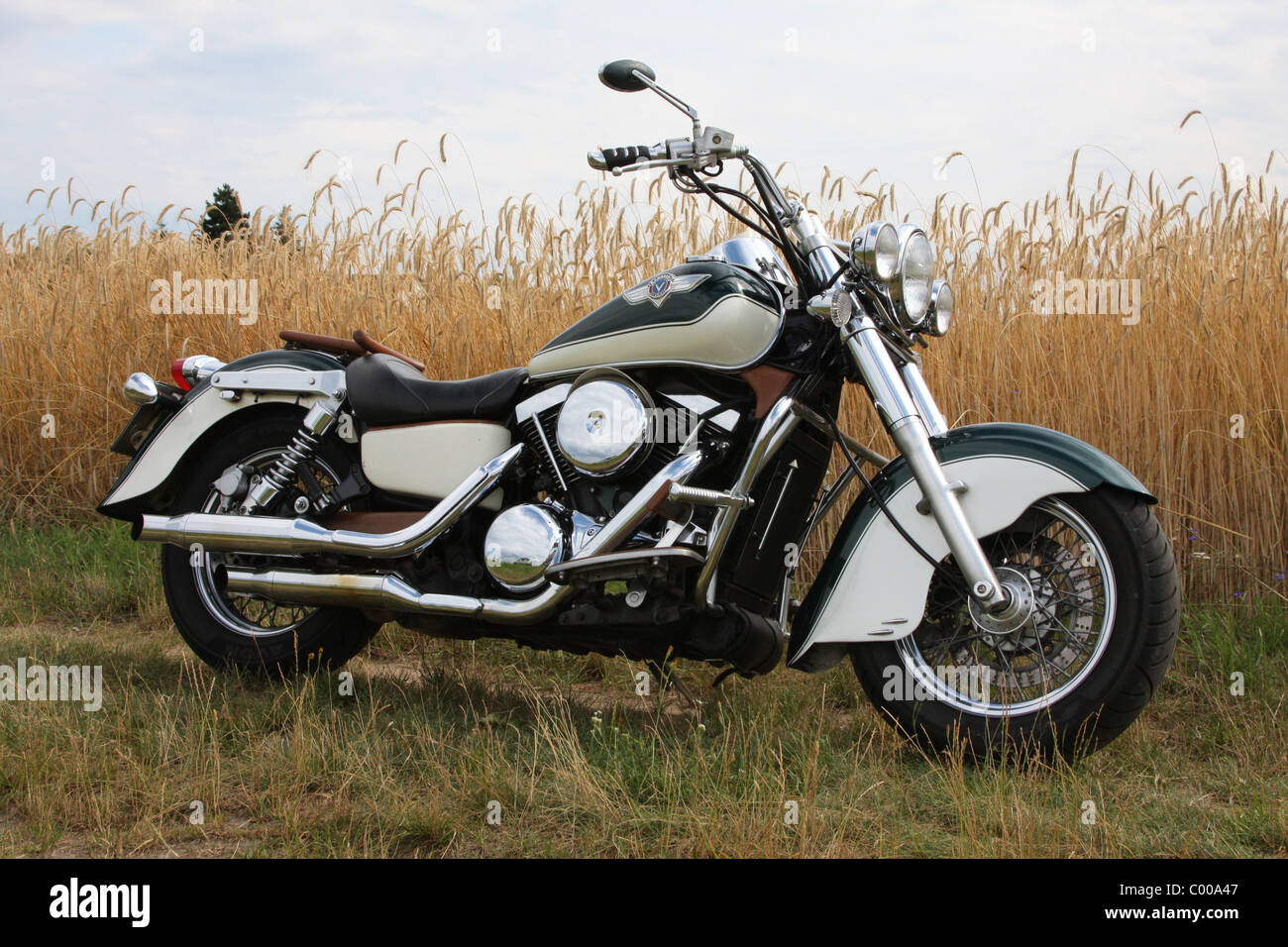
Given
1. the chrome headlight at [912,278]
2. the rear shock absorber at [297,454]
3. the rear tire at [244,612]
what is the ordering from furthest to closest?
1. the rear tire at [244,612]
2. the rear shock absorber at [297,454]
3. the chrome headlight at [912,278]

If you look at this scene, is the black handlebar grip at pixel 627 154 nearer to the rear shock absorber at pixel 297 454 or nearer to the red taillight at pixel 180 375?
the rear shock absorber at pixel 297 454

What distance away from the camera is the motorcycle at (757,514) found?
2.80 metres

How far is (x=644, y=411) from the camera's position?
299 cm

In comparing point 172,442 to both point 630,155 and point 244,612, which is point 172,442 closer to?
point 244,612

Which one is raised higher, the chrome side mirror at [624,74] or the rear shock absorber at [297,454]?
the chrome side mirror at [624,74]

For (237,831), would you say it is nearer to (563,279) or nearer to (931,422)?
(931,422)

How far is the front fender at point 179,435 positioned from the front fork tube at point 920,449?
70.5 inches

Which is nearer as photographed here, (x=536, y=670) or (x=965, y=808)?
(x=965, y=808)

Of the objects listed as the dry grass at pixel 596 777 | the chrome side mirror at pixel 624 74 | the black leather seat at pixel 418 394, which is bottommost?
the dry grass at pixel 596 777

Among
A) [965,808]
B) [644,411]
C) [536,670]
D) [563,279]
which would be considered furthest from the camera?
[563,279]

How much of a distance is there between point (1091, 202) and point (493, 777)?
4.24 m

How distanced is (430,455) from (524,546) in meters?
0.51

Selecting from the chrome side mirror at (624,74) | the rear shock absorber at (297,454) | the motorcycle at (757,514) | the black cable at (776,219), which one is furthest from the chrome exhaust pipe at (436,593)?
the chrome side mirror at (624,74)

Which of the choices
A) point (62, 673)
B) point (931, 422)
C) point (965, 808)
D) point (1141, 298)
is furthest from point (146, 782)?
point (1141, 298)
